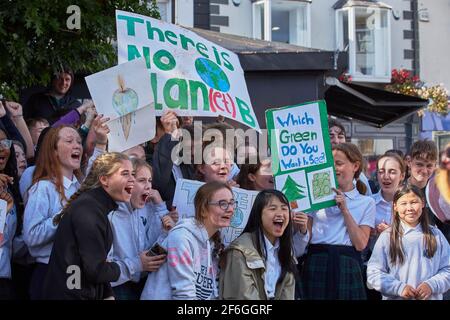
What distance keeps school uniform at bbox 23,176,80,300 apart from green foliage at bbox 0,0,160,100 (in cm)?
136

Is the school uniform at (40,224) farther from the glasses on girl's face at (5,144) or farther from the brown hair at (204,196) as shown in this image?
the brown hair at (204,196)

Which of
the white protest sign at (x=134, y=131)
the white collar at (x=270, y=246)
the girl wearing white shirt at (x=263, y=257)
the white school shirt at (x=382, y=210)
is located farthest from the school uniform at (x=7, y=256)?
the white school shirt at (x=382, y=210)

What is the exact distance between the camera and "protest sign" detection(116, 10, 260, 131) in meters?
5.46

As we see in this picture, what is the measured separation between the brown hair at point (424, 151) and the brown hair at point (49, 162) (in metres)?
2.86

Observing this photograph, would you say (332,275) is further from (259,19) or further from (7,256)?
(259,19)

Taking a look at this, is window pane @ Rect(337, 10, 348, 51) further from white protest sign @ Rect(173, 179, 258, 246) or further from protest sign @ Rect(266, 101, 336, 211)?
white protest sign @ Rect(173, 179, 258, 246)

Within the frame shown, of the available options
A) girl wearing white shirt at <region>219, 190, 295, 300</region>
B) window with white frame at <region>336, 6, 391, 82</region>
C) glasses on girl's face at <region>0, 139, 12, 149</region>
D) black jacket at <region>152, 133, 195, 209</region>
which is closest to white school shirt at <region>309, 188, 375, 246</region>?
girl wearing white shirt at <region>219, 190, 295, 300</region>

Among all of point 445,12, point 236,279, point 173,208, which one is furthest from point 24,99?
point 445,12

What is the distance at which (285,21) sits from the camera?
66.0 ft

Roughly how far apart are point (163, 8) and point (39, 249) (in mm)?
13604

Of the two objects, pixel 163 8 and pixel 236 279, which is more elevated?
pixel 163 8
